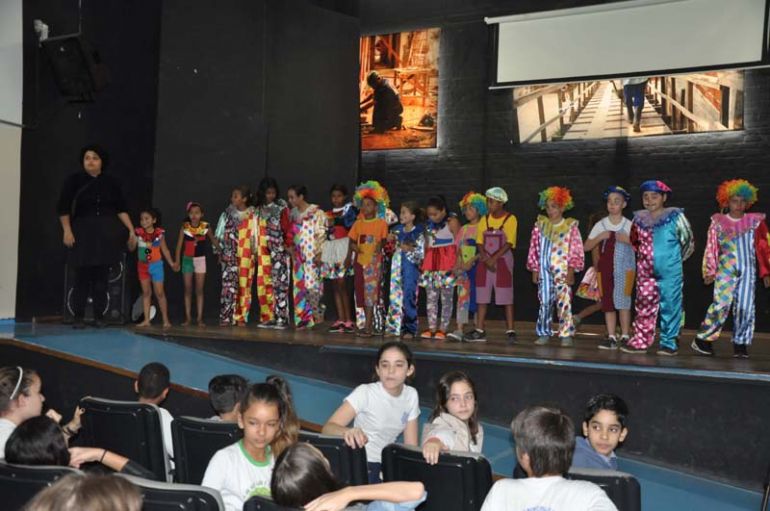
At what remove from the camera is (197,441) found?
308cm

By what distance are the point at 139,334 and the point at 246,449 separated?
4684 mm

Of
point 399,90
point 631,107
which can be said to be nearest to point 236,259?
point 399,90

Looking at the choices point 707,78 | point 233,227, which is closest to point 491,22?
point 707,78

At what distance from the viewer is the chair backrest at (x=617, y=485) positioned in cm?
223

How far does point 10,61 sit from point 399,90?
4248 millimetres

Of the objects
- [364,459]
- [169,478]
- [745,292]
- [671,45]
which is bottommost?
[169,478]

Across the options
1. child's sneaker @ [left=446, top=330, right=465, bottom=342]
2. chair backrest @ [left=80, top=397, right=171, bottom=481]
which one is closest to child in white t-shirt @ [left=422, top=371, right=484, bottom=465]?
chair backrest @ [left=80, top=397, right=171, bottom=481]

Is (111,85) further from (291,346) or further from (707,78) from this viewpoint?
(707,78)

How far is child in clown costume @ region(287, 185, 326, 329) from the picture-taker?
7637mm

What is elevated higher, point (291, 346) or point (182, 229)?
point (182, 229)

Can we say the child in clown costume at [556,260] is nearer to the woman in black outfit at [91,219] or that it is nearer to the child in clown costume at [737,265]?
the child in clown costume at [737,265]

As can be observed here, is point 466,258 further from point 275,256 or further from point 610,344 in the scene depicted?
point 275,256

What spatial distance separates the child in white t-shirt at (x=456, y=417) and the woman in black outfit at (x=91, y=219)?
4.66 meters

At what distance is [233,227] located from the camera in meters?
7.81
